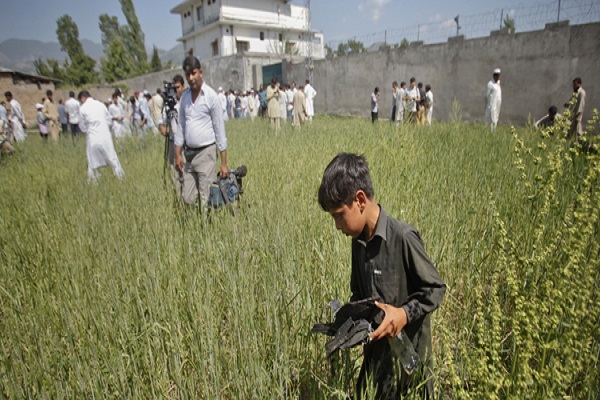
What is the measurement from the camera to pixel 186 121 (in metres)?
3.42

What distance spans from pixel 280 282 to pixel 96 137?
422 centimetres

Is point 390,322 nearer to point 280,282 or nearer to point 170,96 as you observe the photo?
point 280,282

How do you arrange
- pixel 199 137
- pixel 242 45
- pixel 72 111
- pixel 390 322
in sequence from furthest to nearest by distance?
1. pixel 242 45
2. pixel 72 111
3. pixel 199 137
4. pixel 390 322

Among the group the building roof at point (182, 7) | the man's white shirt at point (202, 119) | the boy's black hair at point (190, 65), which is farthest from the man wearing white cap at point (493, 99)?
the building roof at point (182, 7)

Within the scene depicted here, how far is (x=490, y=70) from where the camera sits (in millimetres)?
10227

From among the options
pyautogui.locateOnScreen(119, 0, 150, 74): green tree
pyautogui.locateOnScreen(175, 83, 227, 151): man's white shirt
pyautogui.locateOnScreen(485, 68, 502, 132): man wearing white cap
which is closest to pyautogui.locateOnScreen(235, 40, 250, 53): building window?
pyautogui.locateOnScreen(119, 0, 150, 74): green tree

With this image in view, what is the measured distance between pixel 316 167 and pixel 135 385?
3414 millimetres

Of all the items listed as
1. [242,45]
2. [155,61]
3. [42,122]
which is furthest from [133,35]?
[42,122]

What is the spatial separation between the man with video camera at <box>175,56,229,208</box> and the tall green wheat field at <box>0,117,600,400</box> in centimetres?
37

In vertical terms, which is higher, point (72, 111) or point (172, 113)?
point (72, 111)

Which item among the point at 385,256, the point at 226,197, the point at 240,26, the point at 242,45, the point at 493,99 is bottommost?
the point at 226,197

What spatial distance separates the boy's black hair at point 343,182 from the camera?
1.13m

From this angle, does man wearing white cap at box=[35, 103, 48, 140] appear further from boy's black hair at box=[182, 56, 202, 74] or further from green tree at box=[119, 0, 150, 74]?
green tree at box=[119, 0, 150, 74]

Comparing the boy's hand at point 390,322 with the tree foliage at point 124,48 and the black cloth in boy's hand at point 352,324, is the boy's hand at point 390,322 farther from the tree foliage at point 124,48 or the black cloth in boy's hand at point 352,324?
the tree foliage at point 124,48
